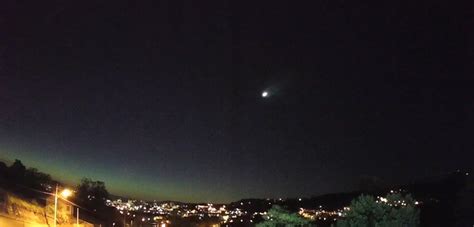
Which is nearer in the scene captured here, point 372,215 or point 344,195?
point 372,215

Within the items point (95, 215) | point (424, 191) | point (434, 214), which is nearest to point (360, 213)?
point (95, 215)

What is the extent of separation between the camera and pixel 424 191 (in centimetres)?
13038

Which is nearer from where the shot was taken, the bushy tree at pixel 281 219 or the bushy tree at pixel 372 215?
the bushy tree at pixel 372 215

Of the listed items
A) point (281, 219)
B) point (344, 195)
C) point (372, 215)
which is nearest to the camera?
A: point (372, 215)

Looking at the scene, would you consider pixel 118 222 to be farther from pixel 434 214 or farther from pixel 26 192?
pixel 434 214

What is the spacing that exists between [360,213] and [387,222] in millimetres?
3638

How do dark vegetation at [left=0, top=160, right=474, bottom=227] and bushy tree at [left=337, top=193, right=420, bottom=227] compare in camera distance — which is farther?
dark vegetation at [left=0, top=160, right=474, bottom=227]

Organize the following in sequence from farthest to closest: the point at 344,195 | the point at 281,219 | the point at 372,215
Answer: the point at 344,195, the point at 281,219, the point at 372,215

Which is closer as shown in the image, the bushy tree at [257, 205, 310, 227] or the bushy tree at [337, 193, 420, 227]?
the bushy tree at [337, 193, 420, 227]

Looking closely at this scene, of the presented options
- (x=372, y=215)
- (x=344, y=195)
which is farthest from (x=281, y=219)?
(x=344, y=195)

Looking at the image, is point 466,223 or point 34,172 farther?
point 34,172

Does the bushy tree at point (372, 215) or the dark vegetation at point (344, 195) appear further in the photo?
the dark vegetation at point (344, 195)

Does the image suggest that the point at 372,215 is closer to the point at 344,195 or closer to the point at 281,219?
the point at 281,219

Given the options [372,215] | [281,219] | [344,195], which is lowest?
[372,215]
